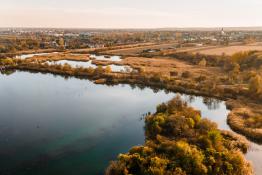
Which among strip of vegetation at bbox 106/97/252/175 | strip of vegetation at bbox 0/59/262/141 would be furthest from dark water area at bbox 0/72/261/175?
strip of vegetation at bbox 106/97/252/175

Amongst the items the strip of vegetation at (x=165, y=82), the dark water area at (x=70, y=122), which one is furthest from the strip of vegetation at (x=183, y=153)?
the strip of vegetation at (x=165, y=82)

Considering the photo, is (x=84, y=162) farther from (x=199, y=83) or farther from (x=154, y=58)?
(x=154, y=58)

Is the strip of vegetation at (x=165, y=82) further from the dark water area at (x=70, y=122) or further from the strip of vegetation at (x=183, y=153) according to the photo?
the strip of vegetation at (x=183, y=153)

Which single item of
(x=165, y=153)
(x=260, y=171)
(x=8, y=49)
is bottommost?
(x=260, y=171)

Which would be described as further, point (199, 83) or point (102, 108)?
point (199, 83)

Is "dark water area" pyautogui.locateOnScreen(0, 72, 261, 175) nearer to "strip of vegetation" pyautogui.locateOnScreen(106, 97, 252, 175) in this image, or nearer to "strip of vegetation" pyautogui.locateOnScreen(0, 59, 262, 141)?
"strip of vegetation" pyautogui.locateOnScreen(0, 59, 262, 141)

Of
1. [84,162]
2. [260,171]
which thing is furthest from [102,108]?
[260,171]
